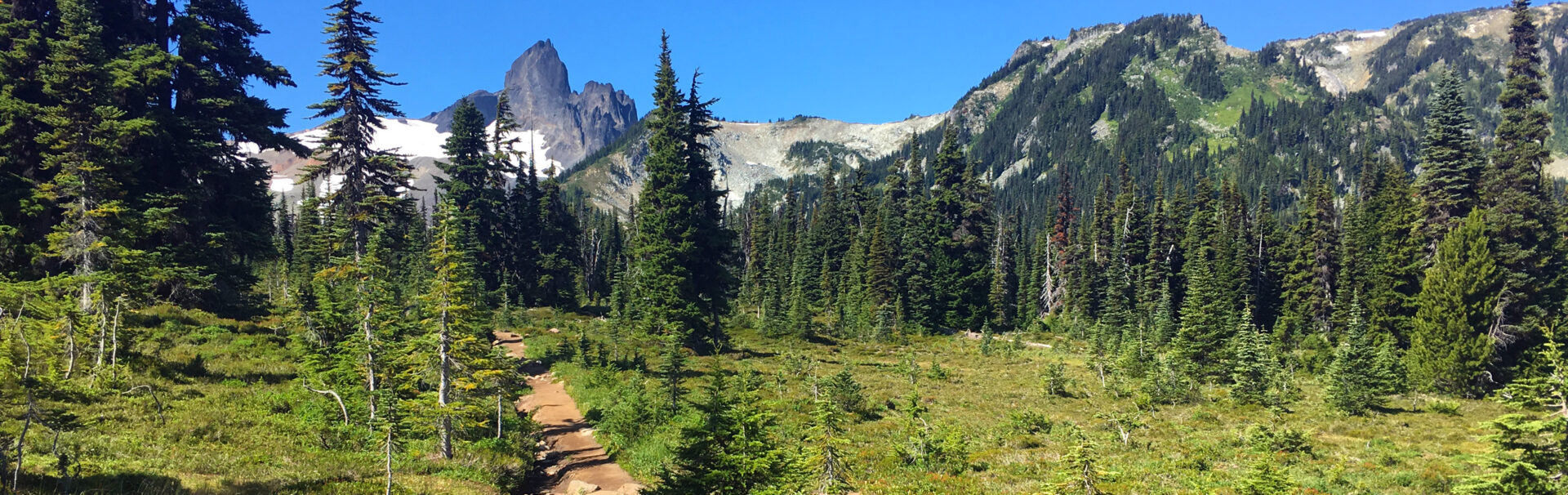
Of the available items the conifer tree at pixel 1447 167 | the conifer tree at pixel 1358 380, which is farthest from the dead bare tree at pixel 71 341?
the conifer tree at pixel 1447 167

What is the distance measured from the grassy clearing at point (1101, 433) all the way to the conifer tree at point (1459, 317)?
2958 millimetres

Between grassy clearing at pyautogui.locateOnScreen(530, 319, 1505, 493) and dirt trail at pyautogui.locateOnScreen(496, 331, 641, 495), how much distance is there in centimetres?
55

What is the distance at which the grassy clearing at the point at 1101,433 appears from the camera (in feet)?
55.0

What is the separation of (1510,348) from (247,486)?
49.9 meters

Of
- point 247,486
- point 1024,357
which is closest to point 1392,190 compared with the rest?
point 1024,357

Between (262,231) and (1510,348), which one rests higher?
(262,231)

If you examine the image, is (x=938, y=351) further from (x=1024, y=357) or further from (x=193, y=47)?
(x=193, y=47)

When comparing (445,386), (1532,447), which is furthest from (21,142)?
(1532,447)

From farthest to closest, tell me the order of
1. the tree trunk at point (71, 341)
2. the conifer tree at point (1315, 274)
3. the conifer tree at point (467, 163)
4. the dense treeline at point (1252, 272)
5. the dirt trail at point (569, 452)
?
the conifer tree at point (1315, 274) < the conifer tree at point (467, 163) < the dense treeline at point (1252, 272) < the dirt trail at point (569, 452) < the tree trunk at point (71, 341)

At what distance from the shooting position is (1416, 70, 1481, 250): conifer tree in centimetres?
3759

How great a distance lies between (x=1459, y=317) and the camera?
32.1 m

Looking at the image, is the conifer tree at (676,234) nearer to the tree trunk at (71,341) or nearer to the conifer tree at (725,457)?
the tree trunk at (71,341)

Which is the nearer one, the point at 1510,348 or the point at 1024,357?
the point at 1510,348

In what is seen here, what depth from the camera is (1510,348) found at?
33.0 meters
